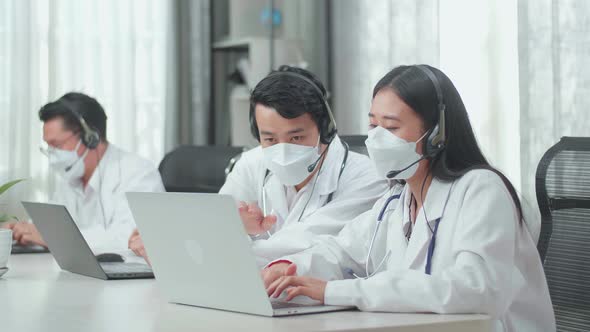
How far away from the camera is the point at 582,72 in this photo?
2465 mm

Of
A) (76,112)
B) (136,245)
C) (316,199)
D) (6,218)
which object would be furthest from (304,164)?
(76,112)

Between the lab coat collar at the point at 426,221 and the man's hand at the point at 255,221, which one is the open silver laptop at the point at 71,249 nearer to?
the man's hand at the point at 255,221

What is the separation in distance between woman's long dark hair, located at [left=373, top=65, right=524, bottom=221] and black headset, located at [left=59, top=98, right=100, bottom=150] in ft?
4.94

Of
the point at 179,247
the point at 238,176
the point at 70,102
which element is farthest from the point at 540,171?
the point at 70,102

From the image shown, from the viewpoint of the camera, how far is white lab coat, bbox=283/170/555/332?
133 centimetres

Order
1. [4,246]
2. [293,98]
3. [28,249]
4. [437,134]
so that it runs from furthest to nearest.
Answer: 1. [28,249]
2. [293,98]
3. [4,246]
4. [437,134]

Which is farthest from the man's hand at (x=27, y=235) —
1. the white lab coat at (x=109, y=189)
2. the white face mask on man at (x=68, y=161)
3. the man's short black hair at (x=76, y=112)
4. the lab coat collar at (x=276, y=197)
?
the lab coat collar at (x=276, y=197)

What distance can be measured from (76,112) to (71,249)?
3.52 ft

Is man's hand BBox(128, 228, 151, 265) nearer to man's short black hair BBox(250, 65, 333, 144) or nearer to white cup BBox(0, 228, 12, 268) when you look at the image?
white cup BBox(0, 228, 12, 268)

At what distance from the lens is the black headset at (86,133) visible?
9.25 feet

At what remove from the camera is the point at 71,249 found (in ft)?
6.29

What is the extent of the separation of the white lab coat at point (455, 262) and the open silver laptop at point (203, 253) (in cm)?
10

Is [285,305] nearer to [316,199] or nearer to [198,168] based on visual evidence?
[316,199]

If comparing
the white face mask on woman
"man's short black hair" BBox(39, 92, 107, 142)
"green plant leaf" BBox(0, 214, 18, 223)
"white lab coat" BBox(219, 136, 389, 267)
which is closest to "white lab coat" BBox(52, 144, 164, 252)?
"man's short black hair" BBox(39, 92, 107, 142)
